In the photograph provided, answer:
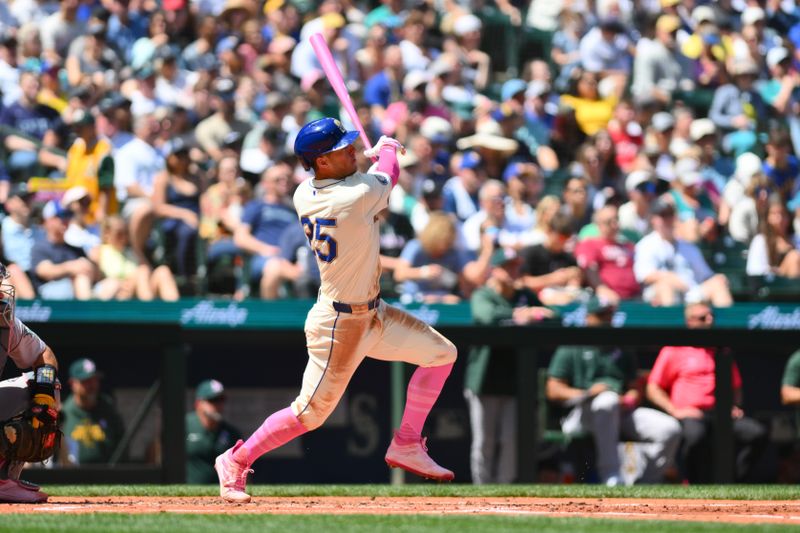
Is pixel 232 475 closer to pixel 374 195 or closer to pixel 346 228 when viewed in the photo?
pixel 346 228


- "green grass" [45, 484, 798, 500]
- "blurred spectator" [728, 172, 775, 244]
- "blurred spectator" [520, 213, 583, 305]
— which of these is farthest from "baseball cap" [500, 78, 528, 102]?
"green grass" [45, 484, 798, 500]

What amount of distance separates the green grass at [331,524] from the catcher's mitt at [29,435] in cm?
35

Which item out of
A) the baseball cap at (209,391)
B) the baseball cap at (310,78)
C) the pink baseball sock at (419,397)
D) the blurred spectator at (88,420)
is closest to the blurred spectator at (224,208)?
the baseball cap at (209,391)

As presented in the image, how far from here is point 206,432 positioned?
1100cm

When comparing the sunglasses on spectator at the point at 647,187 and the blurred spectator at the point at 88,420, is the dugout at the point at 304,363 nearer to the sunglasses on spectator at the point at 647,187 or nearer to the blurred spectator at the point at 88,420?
the blurred spectator at the point at 88,420

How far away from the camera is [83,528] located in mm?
6539

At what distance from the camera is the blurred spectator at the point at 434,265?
39.4 ft

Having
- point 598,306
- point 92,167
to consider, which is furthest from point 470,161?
point 92,167

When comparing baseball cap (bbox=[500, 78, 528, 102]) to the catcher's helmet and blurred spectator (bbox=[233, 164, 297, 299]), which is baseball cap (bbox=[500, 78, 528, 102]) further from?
the catcher's helmet

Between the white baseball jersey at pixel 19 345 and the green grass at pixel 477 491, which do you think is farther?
the green grass at pixel 477 491

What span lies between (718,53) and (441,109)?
3891 millimetres

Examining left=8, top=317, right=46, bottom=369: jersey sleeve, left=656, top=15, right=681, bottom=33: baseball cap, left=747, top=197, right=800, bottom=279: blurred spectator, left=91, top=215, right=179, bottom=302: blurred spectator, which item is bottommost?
left=8, top=317, right=46, bottom=369: jersey sleeve

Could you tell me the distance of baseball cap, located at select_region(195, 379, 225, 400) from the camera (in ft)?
36.2

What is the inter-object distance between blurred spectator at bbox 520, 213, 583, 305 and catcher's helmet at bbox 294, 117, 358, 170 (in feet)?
15.2
